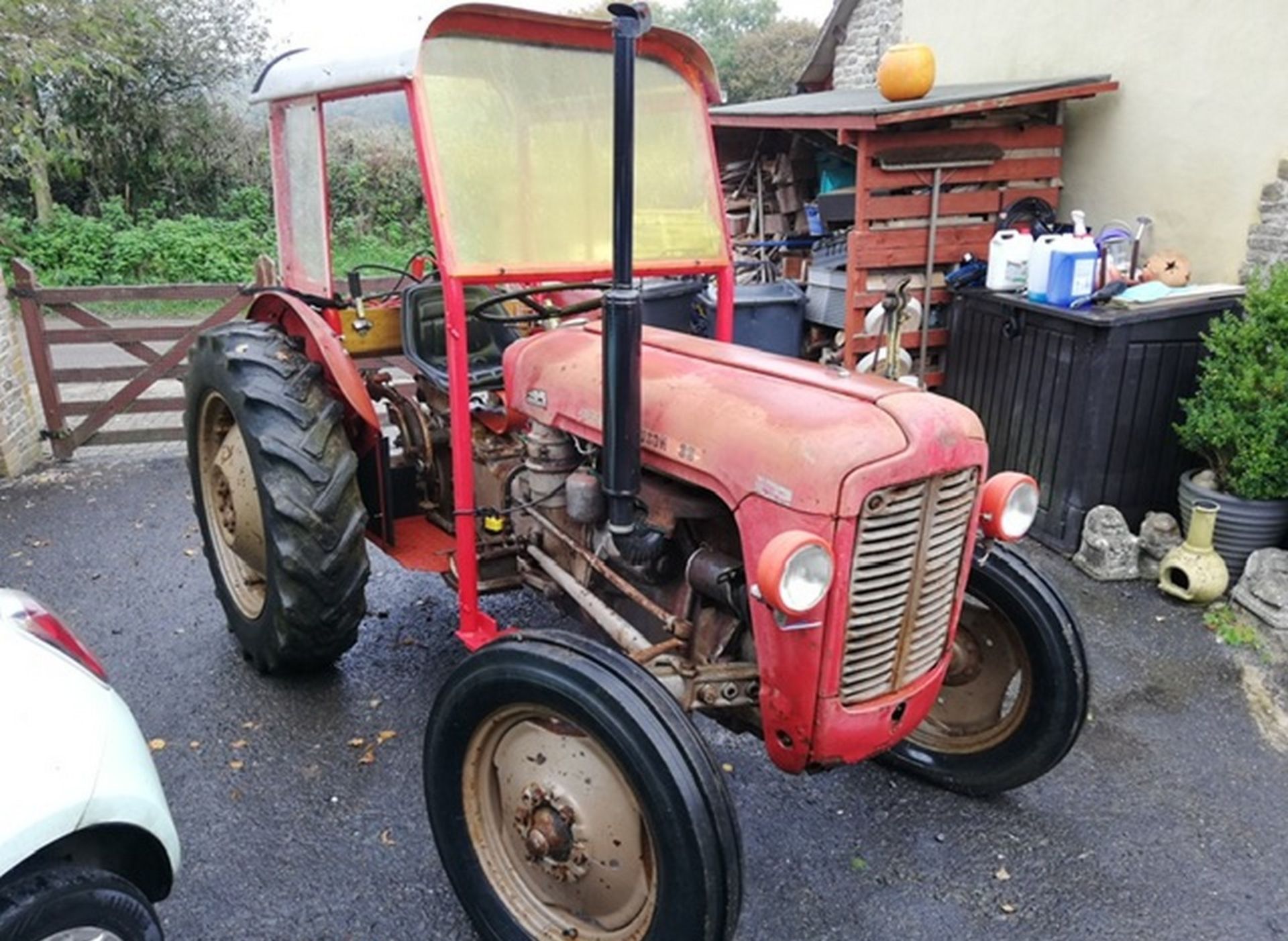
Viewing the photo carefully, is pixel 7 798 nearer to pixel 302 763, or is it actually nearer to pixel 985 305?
pixel 302 763

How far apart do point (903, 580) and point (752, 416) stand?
1.65 feet

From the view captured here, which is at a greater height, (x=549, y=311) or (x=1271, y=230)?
(x=1271, y=230)

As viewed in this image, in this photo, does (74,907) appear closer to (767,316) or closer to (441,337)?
(441,337)

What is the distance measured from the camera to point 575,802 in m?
2.17

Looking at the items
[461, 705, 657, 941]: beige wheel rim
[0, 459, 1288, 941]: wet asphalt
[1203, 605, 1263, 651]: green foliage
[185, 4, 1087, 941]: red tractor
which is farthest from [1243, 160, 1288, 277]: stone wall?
[461, 705, 657, 941]: beige wheel rim

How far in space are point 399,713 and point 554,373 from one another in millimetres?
1448

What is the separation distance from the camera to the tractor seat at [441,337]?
3352 mm

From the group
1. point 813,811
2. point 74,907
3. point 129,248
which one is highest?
point 129,248

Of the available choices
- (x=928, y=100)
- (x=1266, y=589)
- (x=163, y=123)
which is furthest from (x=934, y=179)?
(x=163, y=123)

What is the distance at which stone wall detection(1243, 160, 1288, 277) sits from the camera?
4762mm

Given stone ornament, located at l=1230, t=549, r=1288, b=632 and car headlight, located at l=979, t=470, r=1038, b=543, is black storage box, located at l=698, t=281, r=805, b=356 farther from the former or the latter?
car headlight, located at l=979, t=470, r=1038, b=543

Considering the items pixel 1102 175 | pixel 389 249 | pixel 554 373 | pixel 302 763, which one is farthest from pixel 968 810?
pixel 1102 175

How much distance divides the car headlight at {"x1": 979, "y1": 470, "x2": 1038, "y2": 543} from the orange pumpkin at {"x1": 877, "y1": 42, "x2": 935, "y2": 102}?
4.36 meters

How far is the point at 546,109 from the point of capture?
2781mm
